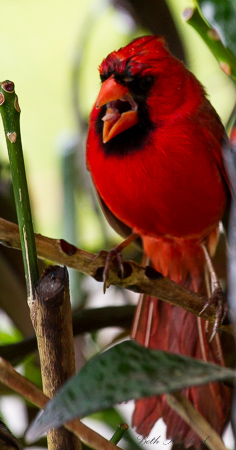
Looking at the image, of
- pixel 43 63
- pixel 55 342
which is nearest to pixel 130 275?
pixel 55 342

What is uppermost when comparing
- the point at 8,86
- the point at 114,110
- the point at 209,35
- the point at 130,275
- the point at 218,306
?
the point at 8,86

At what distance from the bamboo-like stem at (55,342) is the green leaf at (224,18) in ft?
1.30

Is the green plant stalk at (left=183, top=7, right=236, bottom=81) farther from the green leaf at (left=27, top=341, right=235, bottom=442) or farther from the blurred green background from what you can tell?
the blurred green background

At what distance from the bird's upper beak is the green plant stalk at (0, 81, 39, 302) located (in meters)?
0.65

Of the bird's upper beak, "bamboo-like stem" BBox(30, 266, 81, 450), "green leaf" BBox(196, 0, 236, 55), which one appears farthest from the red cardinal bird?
"bamboo-like stem" BBox(30, 266, 81, 450)

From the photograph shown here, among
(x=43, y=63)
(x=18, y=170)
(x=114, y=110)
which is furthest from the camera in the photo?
(x=43, y=63)

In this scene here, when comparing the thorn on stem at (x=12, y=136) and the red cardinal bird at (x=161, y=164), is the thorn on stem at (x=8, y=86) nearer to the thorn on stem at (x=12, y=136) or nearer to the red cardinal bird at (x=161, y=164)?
the thorn on stem at (x=12, y=136)

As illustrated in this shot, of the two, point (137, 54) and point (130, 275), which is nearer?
point (130, 275)

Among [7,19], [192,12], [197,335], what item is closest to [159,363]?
[192,12]

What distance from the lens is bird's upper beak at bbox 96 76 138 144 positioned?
1199 mm

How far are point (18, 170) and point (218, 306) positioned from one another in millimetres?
671

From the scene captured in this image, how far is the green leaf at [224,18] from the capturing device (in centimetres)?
76

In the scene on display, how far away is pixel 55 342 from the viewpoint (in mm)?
569

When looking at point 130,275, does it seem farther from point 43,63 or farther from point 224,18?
point 43,63
